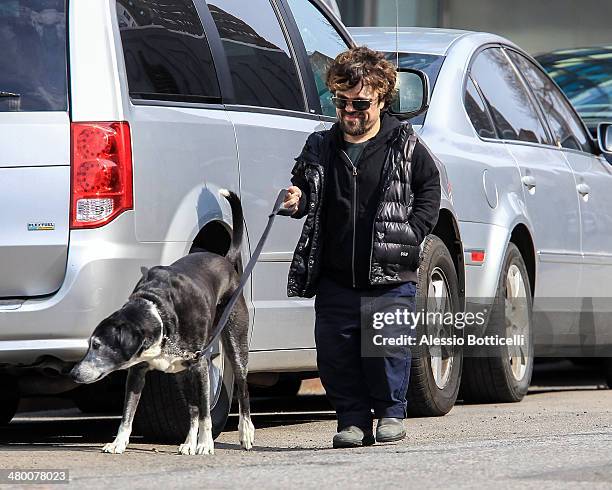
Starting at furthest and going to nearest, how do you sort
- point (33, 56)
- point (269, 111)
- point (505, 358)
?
point (505, 358) < point (269, 111) < point (33, 56)

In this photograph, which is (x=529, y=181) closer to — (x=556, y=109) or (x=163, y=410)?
(x=556, y=109)

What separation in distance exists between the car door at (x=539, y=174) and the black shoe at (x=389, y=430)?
2714 mm

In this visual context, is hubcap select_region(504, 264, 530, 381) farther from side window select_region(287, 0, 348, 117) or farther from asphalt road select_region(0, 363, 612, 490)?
side window select_region(287, 0, 348, 117)

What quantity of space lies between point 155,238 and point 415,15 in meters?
13.7

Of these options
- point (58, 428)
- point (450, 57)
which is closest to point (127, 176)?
point (58, 428)

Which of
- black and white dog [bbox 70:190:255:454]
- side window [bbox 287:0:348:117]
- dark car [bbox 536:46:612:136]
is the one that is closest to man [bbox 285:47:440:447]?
black and white dog [bbox 70:190:255:454]

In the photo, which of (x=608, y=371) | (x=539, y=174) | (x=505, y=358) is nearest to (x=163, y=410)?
(x=505, y=358)

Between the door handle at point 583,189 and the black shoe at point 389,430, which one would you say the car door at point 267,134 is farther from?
the door handle at point 583,189

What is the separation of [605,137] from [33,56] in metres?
4.72

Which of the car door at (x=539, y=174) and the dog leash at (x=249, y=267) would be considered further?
the car door at (x=539, y=174)

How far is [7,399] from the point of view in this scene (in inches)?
311

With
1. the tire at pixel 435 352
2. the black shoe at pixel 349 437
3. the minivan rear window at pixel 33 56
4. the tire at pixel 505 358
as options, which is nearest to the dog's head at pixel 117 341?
the minivan rear window at pixel 33 56

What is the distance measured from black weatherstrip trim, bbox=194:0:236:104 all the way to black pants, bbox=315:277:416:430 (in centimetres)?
87

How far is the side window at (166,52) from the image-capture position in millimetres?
6266
